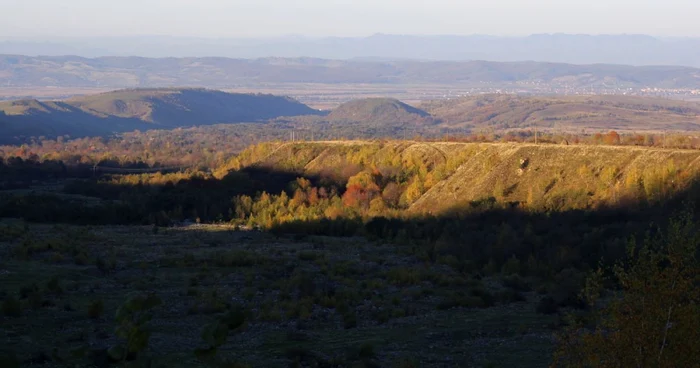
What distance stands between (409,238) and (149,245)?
1252 cm

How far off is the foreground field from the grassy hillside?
104013 mm

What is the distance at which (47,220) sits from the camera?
49125 mm

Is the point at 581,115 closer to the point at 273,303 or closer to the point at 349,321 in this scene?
the point at 273,303

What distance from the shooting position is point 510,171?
174ft

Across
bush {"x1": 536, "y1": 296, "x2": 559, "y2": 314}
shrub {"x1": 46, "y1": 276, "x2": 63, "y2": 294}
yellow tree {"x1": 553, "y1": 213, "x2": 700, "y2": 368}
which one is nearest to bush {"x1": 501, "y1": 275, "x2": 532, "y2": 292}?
bush {"x1": 536, "y1": 296, "x2": 559, "y2": 314}

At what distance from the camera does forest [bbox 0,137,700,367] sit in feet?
36.0

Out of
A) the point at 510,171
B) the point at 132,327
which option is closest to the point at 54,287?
the point at 132,327

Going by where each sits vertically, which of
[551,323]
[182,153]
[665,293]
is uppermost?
[665,293]

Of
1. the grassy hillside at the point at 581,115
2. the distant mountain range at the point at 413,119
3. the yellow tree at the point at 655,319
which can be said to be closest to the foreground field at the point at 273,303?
the yellow tree at the point at 655,319

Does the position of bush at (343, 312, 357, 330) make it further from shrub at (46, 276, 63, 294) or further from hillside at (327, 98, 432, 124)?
hillside at (327, 98, 432, 124)

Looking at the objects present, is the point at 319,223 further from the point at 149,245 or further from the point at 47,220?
the point at 47,220

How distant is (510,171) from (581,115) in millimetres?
110376

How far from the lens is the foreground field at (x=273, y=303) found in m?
18.7

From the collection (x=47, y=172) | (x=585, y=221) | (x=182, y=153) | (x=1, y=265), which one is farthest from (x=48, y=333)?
(x=182, y=153)
